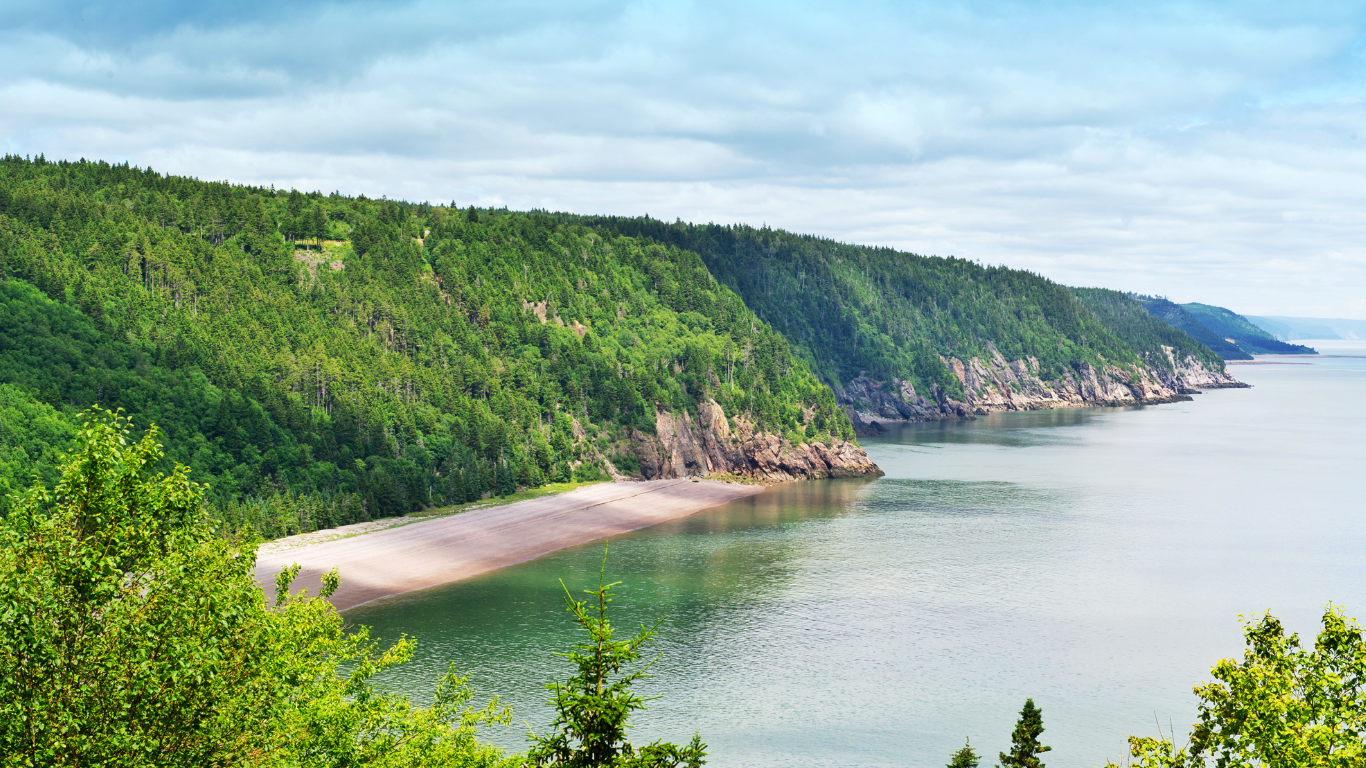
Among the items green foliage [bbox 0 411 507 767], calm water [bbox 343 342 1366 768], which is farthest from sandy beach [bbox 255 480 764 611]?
green foliage [bbox 0 411 507 767]

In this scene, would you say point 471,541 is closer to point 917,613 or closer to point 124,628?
point 917,613

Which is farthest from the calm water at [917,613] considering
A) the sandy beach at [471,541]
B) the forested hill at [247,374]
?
the forested hill at [247,374]

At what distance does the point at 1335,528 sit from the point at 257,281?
177881mm

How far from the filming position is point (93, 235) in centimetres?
16988

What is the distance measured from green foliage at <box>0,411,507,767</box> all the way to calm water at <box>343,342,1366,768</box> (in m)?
45.8

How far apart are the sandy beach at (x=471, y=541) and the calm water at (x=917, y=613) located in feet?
17.3

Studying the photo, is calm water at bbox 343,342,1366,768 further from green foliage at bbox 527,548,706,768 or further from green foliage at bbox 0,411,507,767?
green foliage at bbox 527,548,706,768

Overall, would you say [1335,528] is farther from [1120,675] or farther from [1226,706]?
[1226,706]

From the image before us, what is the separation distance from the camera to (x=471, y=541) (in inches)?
5359

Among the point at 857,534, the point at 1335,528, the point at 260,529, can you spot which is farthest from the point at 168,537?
the point at 1335,528

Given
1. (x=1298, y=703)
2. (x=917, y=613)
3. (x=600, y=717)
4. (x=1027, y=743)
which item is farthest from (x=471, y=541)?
(x=600, y=717)

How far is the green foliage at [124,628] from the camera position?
72.4 ft

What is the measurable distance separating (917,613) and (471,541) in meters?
60.8

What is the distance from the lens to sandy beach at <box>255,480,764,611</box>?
115250mm
